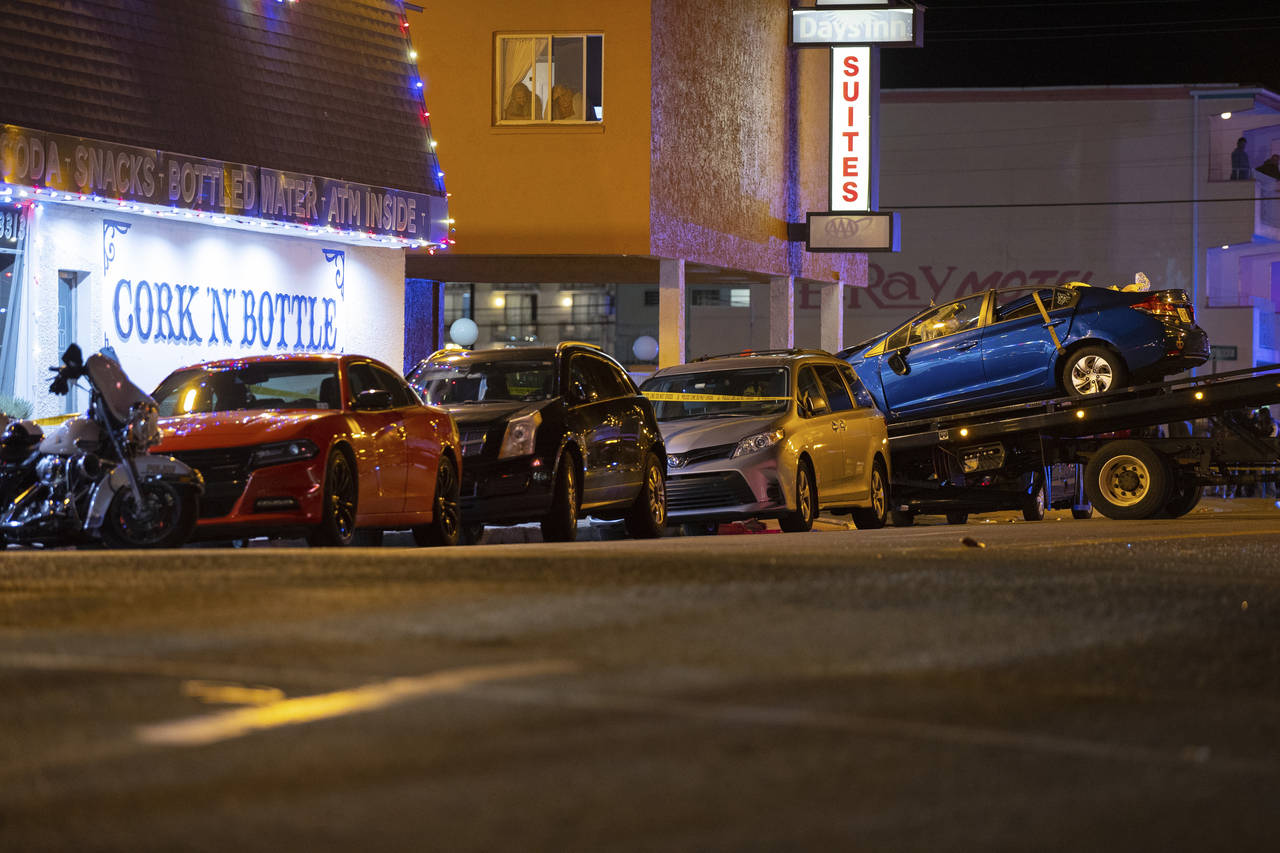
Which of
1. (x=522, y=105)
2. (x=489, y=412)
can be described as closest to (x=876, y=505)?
(x=489, y=412)

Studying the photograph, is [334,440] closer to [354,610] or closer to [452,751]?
[354,610]

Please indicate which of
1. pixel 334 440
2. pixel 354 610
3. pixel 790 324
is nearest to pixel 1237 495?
pixel 790 324

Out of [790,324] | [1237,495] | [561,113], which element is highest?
[561,113]

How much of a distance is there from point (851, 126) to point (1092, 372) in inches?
555

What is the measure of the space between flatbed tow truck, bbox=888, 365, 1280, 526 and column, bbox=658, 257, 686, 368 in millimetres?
8412

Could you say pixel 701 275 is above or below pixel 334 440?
above

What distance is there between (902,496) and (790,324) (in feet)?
41.3

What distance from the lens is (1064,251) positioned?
62.8 metres

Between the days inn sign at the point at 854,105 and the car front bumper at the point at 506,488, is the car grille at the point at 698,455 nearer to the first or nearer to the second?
the car front bumper at the point at 506,488

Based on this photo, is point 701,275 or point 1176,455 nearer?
point 1176,455

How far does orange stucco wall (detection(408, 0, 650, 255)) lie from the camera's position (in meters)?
28.9

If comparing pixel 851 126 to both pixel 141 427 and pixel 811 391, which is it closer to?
pixel 811 391

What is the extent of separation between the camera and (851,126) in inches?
1339

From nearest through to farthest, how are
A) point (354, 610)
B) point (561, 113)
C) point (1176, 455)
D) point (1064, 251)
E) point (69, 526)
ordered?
point (354, 610) < point (69, 526) < point (1176, 455) < point (561, 113) < point (1064, 251)
